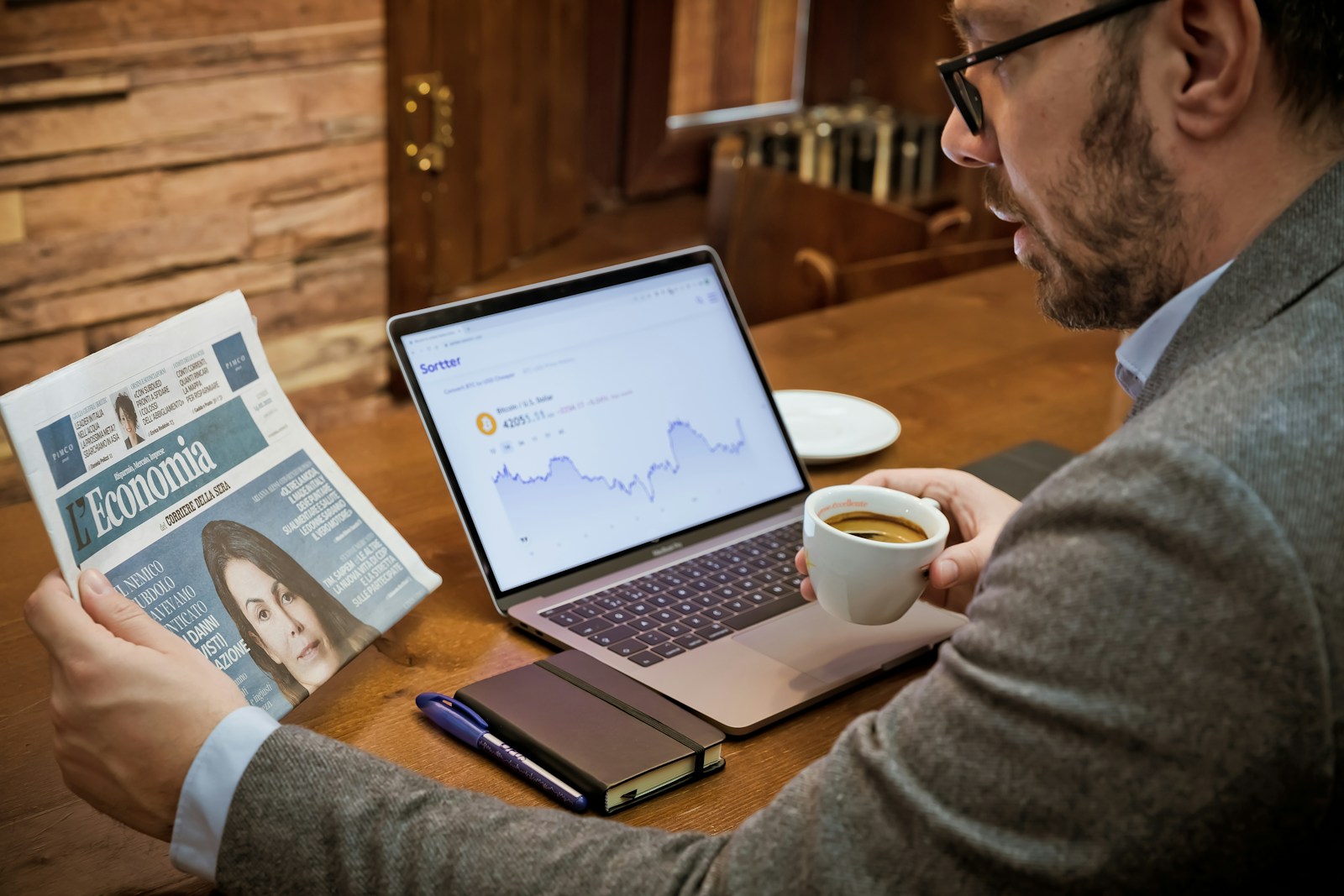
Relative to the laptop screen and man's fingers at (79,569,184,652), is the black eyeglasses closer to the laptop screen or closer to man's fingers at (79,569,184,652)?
the laptop screen

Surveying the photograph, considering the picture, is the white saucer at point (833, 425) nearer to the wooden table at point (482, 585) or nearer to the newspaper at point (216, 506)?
the wooden table at point (482, 585)

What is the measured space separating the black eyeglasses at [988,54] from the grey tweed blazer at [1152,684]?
15cm

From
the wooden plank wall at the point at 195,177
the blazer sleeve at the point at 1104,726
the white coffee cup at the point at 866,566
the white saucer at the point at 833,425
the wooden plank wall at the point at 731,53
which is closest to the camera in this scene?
the blazer sleeve at the point at 1104,726

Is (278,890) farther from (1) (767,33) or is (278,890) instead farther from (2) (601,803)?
(1) (767,33)

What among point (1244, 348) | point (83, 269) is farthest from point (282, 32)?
point (1244, 348)

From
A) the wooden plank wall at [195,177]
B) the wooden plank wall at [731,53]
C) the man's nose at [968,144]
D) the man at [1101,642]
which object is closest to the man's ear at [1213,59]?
the man at [1101,642]

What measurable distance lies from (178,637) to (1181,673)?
1.87 ft

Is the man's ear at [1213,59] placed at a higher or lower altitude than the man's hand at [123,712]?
higher

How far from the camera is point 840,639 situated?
1.02 meters

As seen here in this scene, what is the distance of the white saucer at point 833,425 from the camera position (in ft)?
4.42

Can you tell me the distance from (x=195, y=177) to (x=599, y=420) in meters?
1.32

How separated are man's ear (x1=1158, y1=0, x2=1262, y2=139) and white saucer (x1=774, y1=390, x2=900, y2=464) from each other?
0.62 metres

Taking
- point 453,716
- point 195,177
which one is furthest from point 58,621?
point 195,177

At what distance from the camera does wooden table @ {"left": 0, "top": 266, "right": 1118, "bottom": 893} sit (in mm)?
789
